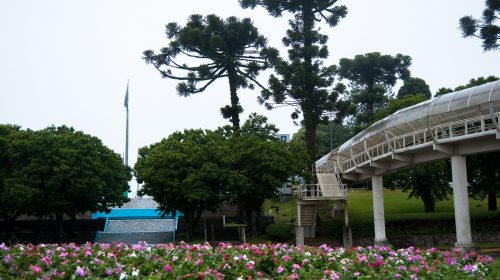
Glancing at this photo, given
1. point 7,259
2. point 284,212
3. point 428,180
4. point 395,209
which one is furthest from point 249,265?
point 284,212

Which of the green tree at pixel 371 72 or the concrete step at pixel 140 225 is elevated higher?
the green tree at pixel 371 72

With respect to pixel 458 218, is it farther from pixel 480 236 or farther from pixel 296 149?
pixel 296 149

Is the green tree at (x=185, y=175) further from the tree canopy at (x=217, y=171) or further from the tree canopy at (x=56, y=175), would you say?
A: the tree canopy at (x=56, y=175)

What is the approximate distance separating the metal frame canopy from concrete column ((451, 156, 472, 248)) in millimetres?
1526

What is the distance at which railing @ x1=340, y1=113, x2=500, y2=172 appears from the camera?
25047 mm

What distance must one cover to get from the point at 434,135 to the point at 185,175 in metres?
17.6

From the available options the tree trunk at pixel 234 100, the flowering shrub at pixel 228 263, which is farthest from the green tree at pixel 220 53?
the flowering shrub at pixel 228 263

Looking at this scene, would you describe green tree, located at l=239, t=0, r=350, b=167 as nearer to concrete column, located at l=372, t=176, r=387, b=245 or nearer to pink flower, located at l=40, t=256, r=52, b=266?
concrete column, located at l=372, t=176, r=387, b=245

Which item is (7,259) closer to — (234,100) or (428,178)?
(428,178)

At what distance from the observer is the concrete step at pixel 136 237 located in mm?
40656

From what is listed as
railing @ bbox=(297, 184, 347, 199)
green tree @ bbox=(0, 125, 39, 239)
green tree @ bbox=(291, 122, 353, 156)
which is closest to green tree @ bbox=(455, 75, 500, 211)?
railing @ bbox=(297, 184, 347, 199)

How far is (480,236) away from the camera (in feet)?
115

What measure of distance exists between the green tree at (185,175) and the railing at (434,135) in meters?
9.41

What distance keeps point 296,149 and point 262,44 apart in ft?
32.7
